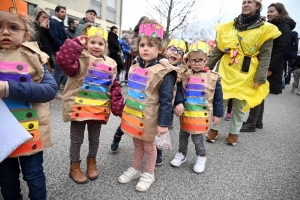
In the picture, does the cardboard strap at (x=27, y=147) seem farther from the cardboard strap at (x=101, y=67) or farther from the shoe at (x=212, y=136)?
the shoe at (x=212, y=136)

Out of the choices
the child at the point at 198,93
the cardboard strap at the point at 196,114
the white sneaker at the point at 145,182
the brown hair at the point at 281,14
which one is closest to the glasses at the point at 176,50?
the child at the point at 198,93

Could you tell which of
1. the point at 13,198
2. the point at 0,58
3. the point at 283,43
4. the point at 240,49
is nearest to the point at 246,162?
the point at 240,49

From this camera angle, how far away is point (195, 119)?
7.45 ft

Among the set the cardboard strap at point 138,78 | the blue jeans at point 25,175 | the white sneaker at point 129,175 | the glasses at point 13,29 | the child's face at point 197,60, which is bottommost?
the white sneaker at point 129,175

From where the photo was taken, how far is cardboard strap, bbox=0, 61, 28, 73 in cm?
126

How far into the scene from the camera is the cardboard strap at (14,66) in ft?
4.14

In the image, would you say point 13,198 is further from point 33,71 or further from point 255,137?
point 255,137

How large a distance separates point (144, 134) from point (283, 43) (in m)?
2.87

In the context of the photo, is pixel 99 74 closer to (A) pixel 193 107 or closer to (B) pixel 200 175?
(A) pixel 193 107

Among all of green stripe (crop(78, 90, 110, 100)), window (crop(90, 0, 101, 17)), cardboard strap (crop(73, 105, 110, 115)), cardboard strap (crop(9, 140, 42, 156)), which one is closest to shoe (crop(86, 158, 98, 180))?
cardboard strap (crop(73, 105, 110, 115))

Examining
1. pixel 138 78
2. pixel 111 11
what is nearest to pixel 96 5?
pixel 111 11

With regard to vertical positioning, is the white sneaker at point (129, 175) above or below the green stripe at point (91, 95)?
below

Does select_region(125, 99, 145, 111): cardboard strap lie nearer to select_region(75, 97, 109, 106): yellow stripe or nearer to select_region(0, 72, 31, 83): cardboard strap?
select_region(75, 97, 109, 106): yellow stripe

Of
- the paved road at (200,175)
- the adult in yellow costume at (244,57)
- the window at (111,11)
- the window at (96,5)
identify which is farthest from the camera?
the window at (111,11)
